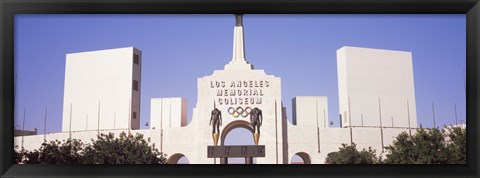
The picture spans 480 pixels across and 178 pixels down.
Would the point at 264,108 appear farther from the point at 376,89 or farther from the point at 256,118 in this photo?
the point at 376,89

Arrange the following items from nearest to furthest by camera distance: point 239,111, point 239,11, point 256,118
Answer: point 239,11 < point 239,111 < point 256,118

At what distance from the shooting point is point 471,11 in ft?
15.2

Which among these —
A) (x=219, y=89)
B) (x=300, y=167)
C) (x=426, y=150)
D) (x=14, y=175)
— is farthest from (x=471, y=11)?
(x=219, y=89)

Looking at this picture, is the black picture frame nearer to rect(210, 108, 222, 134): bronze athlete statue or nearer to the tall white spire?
the tall white spire

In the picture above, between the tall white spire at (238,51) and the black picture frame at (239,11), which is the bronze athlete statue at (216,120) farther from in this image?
the black picture frame at (239,11)

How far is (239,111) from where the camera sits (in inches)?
920

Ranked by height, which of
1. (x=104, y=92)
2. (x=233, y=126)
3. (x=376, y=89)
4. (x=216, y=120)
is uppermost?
(x=376, y=89)

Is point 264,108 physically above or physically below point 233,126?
above

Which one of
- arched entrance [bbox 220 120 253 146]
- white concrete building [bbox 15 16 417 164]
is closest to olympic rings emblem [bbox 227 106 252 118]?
white concrete building [bbox 15 16 417 164]

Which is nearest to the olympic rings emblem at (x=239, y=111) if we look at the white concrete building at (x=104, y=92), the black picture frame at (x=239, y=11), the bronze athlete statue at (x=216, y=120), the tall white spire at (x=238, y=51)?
the bronze athlete statue at (x=216, y=120)

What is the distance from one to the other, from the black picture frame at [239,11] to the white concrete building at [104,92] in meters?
15.9

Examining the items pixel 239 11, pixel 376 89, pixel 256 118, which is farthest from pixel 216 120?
pixel 239 11

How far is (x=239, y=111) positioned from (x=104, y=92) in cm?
566

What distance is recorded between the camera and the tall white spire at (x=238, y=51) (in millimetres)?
20969
